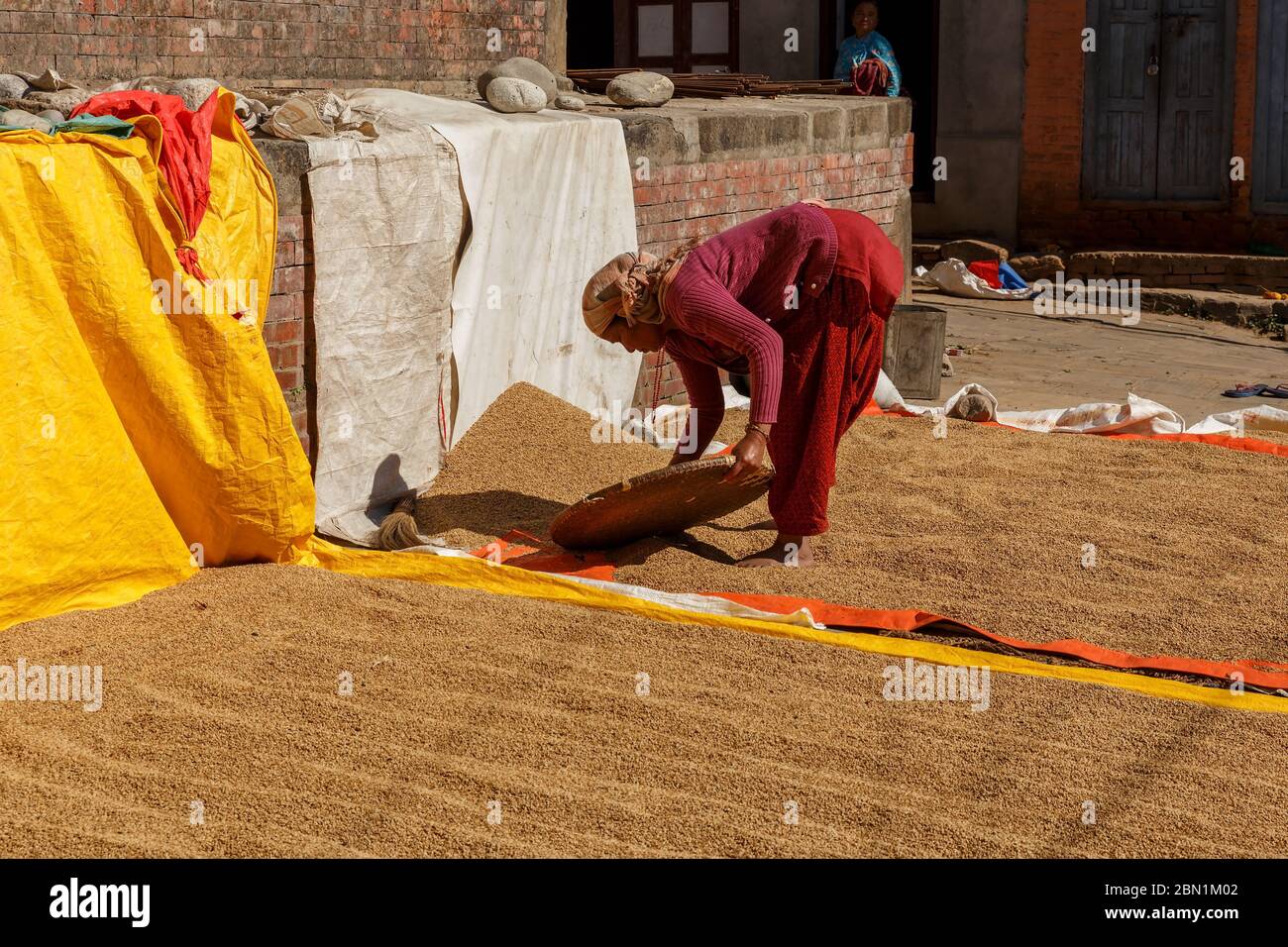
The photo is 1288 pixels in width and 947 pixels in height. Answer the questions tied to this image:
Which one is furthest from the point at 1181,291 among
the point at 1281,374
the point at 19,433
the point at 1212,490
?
the point at 19,433

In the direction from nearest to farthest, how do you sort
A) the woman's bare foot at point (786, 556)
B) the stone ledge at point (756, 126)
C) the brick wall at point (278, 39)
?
the woman's bare foot at point (786, 556) → the brick wall at point (278, 39) → the stone ledge at point (756, 126)

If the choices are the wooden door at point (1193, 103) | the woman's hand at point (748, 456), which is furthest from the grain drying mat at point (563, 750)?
the wooden door at point (1193, 103)

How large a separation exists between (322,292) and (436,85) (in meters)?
2.83

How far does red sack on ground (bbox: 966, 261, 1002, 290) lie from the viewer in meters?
11.5

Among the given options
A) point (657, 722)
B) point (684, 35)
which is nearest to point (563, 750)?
point (657, 722)

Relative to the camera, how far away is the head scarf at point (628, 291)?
455 cm

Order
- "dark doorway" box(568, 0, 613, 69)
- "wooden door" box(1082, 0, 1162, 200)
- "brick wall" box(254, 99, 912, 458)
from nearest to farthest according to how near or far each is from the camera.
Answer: "brick wall" box(254, 99, 912, 458), "wooden door" box(1082, 0, 1162, 200), "dark doorway" box(568, 0, 613, 69)

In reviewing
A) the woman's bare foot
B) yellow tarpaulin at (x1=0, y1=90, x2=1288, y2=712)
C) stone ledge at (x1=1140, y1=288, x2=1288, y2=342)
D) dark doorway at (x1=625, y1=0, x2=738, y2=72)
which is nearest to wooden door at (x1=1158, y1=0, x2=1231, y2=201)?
stone ledge at (x1=1140, y1=288, x2=1288, y2=342)

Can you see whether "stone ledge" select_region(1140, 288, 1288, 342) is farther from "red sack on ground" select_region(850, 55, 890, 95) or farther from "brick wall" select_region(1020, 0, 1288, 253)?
"red sack on ground" select_region(850, 55, 890, 95)

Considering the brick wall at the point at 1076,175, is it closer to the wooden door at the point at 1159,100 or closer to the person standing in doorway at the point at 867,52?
the wooden door at the point at 1159,100

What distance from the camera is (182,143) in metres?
4.31

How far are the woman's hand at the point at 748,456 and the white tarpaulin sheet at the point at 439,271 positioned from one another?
1398 mm

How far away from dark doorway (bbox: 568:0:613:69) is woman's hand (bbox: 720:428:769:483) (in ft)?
37.3

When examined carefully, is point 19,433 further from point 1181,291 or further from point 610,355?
point 1181,291
